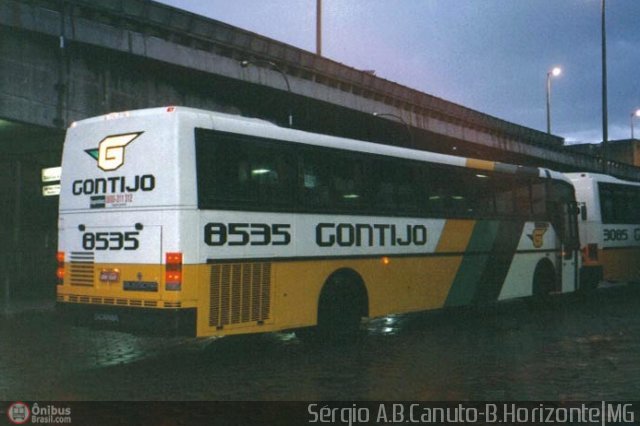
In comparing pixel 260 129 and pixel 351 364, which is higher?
pixel 260 129

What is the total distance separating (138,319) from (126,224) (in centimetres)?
125

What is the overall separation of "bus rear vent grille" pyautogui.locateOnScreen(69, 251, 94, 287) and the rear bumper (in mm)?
324

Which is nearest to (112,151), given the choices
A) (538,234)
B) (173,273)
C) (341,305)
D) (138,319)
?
(173,273)

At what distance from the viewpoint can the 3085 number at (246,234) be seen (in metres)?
9.51

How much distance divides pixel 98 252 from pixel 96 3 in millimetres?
11418

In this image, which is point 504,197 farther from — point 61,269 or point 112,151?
point 61,269

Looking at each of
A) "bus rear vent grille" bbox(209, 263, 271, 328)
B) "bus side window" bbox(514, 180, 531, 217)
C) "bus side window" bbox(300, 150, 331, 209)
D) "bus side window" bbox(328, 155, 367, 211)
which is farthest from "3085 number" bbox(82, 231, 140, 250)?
"bus side window" bbox(514, 180, 531, 217)

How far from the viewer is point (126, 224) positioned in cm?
962

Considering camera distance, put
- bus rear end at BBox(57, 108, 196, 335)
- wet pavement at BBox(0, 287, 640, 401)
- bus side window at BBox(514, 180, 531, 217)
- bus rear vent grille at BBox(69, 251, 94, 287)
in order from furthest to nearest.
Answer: bus side window at BBox(514, 180, 531, 217), bus rear vent grille at BBox(69, 251, 94, 287), bus rear end at BBox(57, 108, 196, 335), wet pavement at BBox(0, 287, 640, 401)

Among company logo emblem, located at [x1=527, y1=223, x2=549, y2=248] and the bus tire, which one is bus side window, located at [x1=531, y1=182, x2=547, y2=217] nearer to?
company logo emblem, located at [x1=527, y1=223, x2=549, y2=248]

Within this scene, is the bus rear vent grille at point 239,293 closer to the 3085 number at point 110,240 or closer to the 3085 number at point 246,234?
the 3085 number at point 246,234

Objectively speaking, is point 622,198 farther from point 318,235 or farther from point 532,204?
point 318,235

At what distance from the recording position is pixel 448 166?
1412cm

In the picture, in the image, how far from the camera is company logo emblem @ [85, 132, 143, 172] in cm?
981
